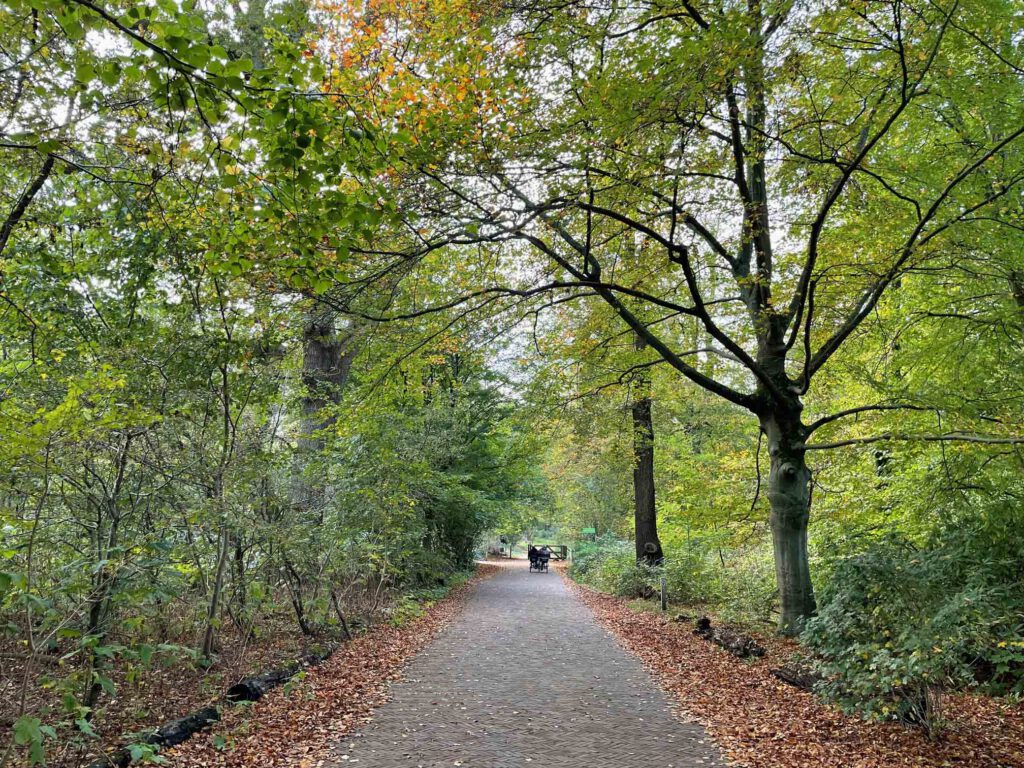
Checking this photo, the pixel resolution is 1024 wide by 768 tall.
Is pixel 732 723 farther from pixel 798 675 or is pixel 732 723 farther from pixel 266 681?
pixel 266 681

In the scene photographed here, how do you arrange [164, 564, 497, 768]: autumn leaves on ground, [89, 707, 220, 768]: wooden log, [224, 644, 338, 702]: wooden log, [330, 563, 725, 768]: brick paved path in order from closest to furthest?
[89, 707, 220, 768]: wooden log
[164, 564, 497, 768]: autumn leaves on ground
[330, 563, 725, 768]: brick paved path
[224, 644, 338, 702]: wooden log

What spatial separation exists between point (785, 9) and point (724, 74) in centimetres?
82

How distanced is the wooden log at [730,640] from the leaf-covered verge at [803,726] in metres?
0.17

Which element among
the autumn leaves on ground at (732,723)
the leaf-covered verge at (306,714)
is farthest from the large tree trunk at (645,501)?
the leaf-covered verge at (306,714)

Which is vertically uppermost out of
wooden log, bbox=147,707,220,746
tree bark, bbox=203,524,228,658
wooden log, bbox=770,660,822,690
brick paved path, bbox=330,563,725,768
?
tree bark, bbox=203,524,228,658

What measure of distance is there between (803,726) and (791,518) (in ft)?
12.5

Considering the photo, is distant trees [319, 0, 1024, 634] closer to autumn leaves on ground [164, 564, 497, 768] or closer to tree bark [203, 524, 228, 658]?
tree bark [203, 524, 228, 658]

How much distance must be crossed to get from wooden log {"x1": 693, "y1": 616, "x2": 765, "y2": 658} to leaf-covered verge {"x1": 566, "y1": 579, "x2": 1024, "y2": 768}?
0.54 feet

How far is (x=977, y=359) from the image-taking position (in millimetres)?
8570

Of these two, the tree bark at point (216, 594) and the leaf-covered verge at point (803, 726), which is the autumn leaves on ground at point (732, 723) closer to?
the leaf-covered verge at point (803, 726)

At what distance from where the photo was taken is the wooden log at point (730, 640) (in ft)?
25.7

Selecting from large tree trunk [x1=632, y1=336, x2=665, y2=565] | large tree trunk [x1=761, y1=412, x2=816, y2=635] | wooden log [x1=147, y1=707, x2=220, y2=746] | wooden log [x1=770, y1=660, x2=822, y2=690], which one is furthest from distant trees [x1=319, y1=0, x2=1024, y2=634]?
large tree trunk [x1=632, y1=336, x2=665, y2=565]

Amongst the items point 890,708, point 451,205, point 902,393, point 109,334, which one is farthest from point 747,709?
point 109,334

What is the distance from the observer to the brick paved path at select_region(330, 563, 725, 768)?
4.76m
